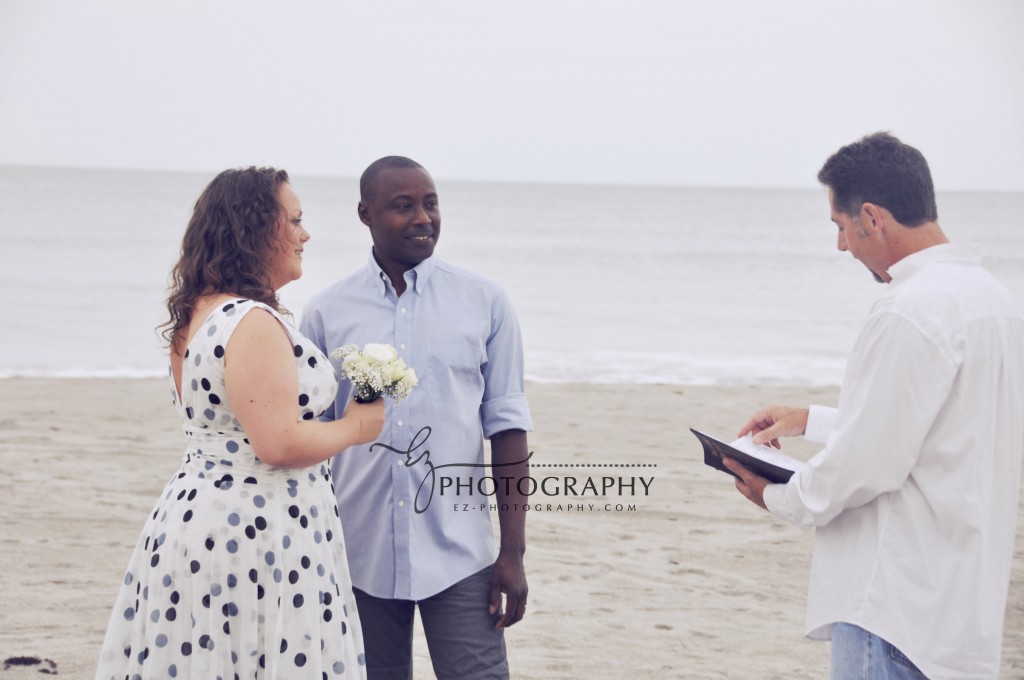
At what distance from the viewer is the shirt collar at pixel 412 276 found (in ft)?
11.5

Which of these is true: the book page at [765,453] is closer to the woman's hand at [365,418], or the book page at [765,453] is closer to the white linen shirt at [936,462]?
the white linen shirt at [936,462]

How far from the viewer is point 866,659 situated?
8.92 ft

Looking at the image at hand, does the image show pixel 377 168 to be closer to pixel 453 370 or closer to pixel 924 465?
pixel 453 370

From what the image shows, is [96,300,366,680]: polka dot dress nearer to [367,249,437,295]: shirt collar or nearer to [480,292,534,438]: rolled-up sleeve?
[367,249,437,295]: shirt collar

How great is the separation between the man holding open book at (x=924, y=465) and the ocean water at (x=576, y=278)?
11795mm

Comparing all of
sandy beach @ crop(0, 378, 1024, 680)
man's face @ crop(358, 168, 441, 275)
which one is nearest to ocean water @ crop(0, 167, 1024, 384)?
sandy beach @ crop(0, 378, 1024, 680)

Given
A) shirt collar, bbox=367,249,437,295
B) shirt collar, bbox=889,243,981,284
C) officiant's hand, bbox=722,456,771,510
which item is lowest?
officiant's hand, bbox=722,456,771,510

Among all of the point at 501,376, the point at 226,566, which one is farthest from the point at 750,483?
the point at 226,566

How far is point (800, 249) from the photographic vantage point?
150 ft

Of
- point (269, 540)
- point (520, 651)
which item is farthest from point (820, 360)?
point (269, 540)

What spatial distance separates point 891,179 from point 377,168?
66.4 inches

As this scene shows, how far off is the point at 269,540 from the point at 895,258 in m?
1.94

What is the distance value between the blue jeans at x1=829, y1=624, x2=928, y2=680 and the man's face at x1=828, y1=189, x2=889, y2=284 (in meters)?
1.00

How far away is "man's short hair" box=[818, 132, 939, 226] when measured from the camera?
2.78 m
